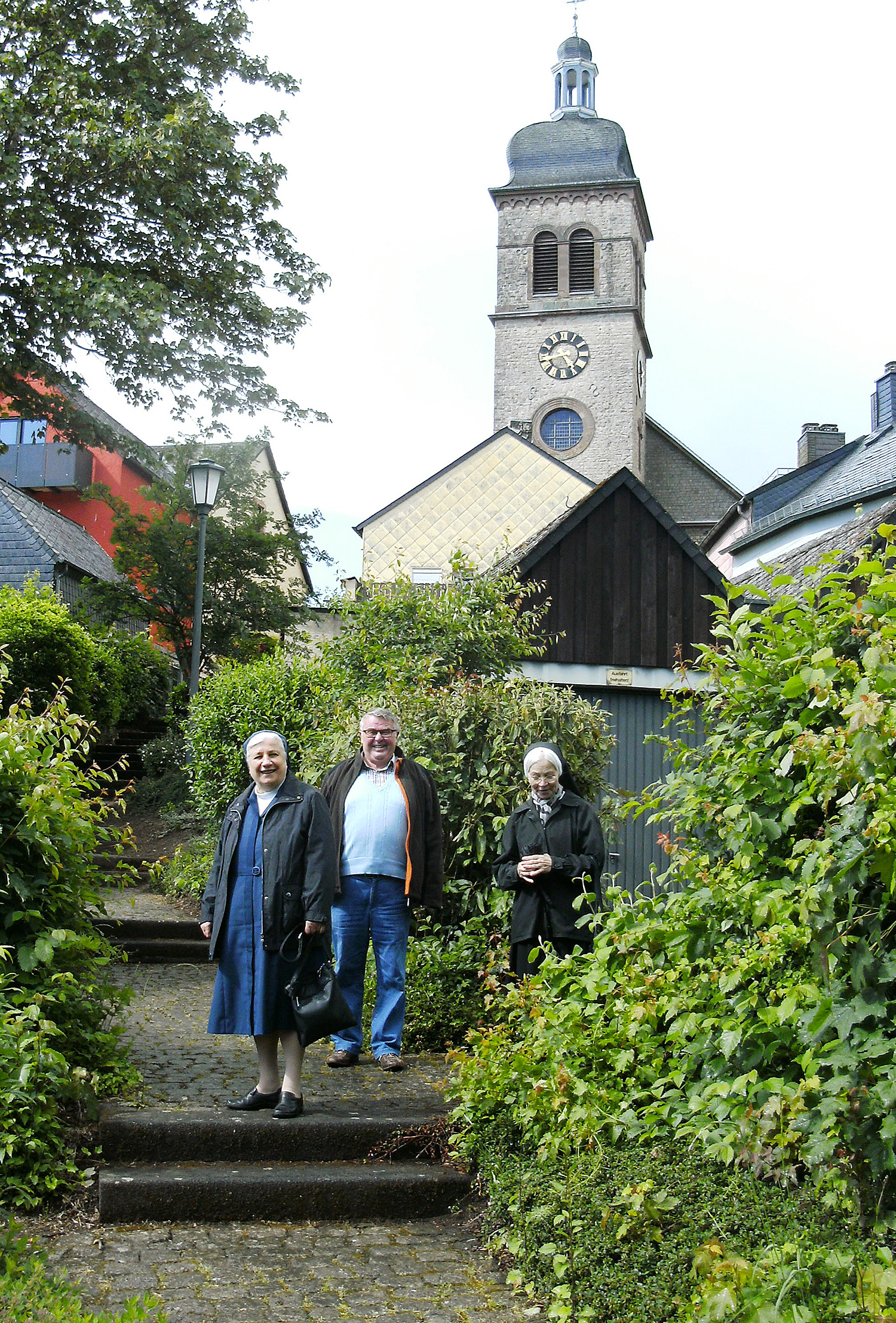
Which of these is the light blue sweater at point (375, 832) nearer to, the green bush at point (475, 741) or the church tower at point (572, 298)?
the green bush at point (475, 741)

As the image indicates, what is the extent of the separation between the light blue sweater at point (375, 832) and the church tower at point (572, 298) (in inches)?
1374

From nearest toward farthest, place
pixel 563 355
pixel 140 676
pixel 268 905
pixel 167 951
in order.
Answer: pixel 268 905 → pixel 167 951 → pixel 140 676 → pixel 563 355

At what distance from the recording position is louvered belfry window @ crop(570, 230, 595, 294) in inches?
1690

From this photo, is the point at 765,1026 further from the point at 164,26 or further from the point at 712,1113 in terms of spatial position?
the point at 164,26

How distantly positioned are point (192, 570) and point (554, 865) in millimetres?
17999

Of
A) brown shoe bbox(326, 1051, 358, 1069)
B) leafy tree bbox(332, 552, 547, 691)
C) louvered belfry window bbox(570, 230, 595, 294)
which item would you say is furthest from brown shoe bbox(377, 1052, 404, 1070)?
louvered belfry window bbox(570, 230, 595, 294)

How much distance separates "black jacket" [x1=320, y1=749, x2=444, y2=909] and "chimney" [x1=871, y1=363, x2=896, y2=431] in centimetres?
3245

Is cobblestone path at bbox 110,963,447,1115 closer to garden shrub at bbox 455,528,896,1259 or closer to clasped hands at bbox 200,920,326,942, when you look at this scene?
garden shrub at bbox 455,528,896,1259

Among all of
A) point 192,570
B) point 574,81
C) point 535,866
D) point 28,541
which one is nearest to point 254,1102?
point 535,866

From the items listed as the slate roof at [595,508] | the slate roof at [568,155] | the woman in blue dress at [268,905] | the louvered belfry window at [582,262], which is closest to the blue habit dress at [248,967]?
the woman in blue dress at [268,905]

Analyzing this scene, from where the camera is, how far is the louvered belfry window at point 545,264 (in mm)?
43312

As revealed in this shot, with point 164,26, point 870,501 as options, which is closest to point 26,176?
point 164,26

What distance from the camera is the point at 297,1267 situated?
401 centimetres

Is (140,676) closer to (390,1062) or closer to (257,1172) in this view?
(390,1062)
